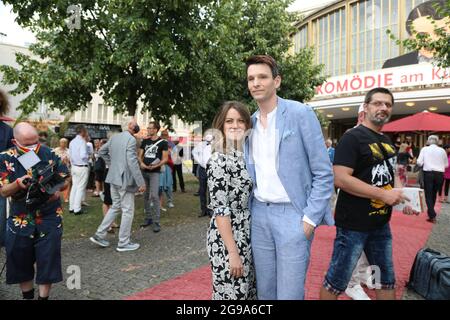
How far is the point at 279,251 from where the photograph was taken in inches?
86.0

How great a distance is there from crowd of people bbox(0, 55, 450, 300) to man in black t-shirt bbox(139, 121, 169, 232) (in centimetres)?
348

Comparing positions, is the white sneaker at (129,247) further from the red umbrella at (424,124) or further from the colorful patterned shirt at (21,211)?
the red umbrella at (424,124)

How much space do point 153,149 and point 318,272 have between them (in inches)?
158

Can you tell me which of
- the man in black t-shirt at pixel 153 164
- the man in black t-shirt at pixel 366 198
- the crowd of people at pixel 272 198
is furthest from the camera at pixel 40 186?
the man in black t-shirt at pixel 153 164

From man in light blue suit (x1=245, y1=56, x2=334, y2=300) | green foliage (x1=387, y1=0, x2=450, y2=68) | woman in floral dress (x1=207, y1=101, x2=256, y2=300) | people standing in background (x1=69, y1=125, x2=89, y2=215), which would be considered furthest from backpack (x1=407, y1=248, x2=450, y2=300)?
people standing in background (x1=69, y1=125, x2=89, y2=215)

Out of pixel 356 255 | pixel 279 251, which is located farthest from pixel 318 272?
pixel 279 251

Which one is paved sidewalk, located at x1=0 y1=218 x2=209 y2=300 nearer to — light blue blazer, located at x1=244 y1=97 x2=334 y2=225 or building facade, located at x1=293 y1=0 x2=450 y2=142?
light blue blazer, located at x1=244 y1=97 x2=334 y2=225

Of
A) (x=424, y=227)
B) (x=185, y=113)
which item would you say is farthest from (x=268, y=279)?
(x=185, y=113)

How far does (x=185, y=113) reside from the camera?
32.5 ft

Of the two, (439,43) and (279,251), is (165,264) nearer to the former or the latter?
(279,251)

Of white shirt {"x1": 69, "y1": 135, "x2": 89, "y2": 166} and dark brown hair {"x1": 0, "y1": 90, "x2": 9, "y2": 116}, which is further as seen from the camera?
white shirt {"x1": 69, "y1": 135, "x2": 89, "y2": 166}

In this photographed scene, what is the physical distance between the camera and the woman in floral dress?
7.26 feet

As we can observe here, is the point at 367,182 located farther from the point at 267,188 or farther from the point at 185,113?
the point at 185,113
